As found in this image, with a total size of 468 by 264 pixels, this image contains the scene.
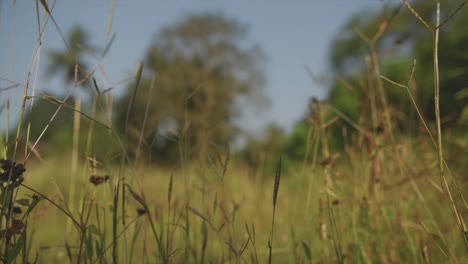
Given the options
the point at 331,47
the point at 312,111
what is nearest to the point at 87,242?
the point at 312,111

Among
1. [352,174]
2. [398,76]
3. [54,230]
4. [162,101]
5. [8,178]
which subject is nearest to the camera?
[8,178]

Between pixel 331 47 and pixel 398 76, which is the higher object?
pixel 331 47

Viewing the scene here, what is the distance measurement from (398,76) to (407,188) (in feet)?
26.2

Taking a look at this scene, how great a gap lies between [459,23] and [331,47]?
1685cm

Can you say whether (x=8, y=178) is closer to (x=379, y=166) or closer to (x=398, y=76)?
(x=379, y=166)

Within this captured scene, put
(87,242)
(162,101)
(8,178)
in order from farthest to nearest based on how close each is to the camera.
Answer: (162,101)
(87,242)
(8,178)

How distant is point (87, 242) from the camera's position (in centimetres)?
67

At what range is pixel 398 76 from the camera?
854 centimetres

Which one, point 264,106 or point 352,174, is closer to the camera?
point 352,174

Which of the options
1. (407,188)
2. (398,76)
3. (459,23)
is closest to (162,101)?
(398,76)

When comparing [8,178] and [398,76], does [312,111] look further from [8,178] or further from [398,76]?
[398,76]

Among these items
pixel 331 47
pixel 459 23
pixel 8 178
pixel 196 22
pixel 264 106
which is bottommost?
pixel 8 178

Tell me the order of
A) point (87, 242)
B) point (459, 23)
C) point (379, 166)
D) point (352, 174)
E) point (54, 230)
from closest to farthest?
point (87, 242), point (379, 166), point (352, 174), point (54, 230), point (459, 23)

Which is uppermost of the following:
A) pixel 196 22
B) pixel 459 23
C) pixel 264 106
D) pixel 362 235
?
pixel 196 22
